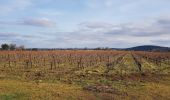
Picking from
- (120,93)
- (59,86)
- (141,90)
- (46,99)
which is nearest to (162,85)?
(141,90)

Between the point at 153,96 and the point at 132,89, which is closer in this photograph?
the point at 153,96

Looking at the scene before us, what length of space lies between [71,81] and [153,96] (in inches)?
280

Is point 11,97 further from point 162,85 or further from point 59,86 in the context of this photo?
point 162,85

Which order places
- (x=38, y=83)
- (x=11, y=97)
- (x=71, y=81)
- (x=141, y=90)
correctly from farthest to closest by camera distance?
(x=71, y=81), (x=38, y=83), (x=141, y=90), (x=11, y=97)

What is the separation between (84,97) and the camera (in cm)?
1869

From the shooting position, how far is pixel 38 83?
917 inches

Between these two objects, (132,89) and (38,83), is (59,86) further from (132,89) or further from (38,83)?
(132,89)

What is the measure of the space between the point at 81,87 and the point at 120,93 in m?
3.01

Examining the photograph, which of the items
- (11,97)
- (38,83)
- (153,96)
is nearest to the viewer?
(11,97)

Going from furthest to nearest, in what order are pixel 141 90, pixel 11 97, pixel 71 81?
pixel 71 81, pixel 141 90, pixel 11 97

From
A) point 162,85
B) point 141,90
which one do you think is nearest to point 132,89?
point 141,90

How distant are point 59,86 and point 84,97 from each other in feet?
12.3

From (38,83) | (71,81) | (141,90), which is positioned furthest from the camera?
(71,81)

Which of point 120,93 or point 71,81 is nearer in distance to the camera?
point 120,93
